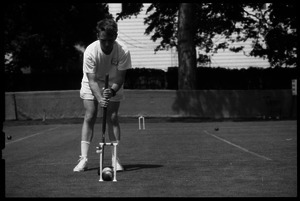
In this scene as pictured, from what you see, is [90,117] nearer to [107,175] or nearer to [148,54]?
[107,175]

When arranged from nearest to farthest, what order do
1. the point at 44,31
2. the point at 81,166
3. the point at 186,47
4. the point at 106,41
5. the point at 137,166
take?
1. the point at 106,41
2. the point at 81,166
3. the point at 137,166
4. the point at 186,47
5. the point at 44,31

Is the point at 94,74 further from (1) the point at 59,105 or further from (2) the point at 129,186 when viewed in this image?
(1) the point at 59,105

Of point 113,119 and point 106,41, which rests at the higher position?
point 106,41

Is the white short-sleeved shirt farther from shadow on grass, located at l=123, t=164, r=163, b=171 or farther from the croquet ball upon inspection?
the croquet ball

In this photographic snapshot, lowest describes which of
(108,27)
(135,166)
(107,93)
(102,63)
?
(135,166)

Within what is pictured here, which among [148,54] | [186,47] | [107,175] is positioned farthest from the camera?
[148,54]

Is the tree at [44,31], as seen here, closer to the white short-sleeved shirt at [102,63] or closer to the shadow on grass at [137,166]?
the shadow on grass at [137,166]

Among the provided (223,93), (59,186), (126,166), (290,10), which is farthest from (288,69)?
(59,186)

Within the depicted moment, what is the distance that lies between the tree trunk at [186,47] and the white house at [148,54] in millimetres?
12854

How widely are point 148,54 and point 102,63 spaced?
1345 inches

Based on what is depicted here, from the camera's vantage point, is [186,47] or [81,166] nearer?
[81,166]

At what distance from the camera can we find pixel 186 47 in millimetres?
29500

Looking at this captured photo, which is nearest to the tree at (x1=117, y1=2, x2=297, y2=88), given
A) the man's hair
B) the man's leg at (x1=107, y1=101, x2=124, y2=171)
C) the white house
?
the white house

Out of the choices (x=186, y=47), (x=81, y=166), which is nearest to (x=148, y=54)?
(x=186, y=47)
